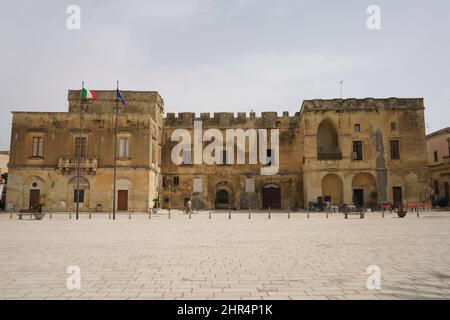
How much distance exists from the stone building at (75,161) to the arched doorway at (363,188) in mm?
19836

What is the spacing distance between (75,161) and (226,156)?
15.0 meters

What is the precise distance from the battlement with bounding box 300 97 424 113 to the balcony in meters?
20.6

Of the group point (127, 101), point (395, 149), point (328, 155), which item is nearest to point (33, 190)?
point (127, 101)

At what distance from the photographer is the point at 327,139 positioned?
37.9 m

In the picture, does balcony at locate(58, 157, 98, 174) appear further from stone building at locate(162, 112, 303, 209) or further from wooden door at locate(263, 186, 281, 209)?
wooden door at locate(263, 186, 281, 209)

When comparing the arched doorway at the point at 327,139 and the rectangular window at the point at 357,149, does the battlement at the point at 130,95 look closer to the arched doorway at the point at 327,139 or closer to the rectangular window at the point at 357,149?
the arched doorway at the point at 327,139

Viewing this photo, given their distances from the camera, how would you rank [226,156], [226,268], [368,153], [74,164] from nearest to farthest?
[226,268] → [74,164] → [368,153] → [226,156]

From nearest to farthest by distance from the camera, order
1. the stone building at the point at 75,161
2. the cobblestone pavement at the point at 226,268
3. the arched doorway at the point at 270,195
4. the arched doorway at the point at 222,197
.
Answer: the cobblestone pavement at the point at 226,268 → the stone building at the point at 75,161 → the arched doorway at the point at 270,195 → the arched doorway at the point at 222,197

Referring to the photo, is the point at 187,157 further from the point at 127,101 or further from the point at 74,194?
the point at 74,194

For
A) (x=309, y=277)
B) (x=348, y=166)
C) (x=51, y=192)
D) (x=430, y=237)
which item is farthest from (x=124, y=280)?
(x=348, y=166)

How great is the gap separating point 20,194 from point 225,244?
27.8 metres

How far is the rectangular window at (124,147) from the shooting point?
1271 inches

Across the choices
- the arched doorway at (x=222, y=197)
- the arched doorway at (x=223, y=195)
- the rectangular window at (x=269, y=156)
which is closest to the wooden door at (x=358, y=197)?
the rectangular window at (x=269, y=156)

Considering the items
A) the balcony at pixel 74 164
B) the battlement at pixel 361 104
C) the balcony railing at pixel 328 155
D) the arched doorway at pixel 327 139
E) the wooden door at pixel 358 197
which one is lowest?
the wooden door at pixel 358 197
